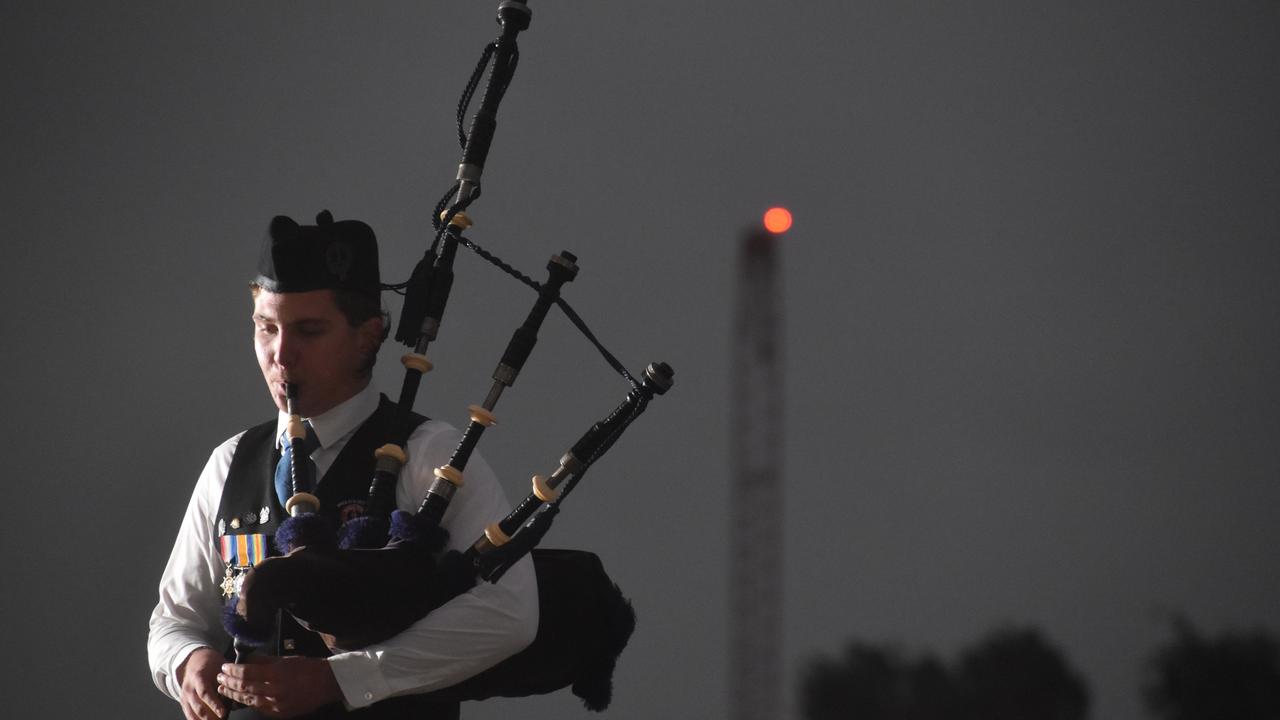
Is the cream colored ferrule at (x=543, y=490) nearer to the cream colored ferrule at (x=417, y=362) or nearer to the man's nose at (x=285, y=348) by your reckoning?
the cream colored ferrule at (x=417, y=362)

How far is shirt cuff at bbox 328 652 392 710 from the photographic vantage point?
1450 millimetres

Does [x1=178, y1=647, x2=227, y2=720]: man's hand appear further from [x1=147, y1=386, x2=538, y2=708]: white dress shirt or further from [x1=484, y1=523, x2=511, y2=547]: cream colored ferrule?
[x1=484, y1=523, x2=511, y2=547]: cream colored ferrule

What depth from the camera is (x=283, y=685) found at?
1.43 m

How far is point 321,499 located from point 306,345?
0.19m

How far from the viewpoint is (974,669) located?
10.4 ft

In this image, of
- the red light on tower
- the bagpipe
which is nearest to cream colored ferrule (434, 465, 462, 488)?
the bagpipe

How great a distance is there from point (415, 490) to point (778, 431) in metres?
1.64

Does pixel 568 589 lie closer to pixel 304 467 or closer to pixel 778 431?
pixel 304 467

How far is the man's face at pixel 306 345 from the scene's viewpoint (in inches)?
63.0

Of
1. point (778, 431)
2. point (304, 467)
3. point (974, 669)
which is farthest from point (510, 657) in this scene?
point (974, 669)

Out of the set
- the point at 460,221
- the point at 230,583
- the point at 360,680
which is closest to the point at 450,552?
the point at 360,680

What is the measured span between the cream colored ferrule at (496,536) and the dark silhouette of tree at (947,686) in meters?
1.84

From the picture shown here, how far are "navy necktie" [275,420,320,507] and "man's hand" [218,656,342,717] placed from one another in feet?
0.70

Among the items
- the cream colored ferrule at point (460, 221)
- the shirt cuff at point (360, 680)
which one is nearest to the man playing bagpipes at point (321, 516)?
the shirt cuff at point (360, 680)
